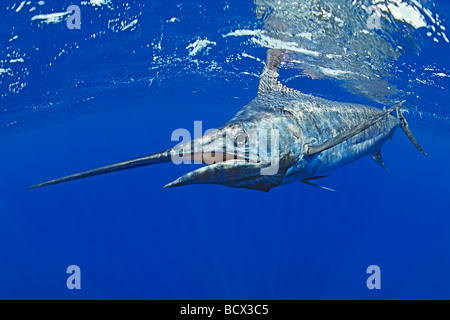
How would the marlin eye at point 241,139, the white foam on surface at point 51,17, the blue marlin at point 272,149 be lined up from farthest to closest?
1. the white foam on surface at point 51,17
2. the marlin eye at point 241,139
3. the blue marlin at point 272,149

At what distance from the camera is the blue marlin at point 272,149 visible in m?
2.71

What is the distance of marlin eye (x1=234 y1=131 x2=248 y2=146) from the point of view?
118 inches

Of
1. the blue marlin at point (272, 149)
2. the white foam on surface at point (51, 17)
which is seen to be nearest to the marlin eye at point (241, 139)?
the blue marlin at point (272, 149)

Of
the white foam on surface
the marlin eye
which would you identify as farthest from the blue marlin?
the white foam on surface

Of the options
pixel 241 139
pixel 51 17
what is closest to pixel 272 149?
pixel 241 139

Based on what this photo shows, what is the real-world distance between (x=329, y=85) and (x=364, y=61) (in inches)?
168

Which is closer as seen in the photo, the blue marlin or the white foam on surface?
the blue marlin

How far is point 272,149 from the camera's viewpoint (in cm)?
306

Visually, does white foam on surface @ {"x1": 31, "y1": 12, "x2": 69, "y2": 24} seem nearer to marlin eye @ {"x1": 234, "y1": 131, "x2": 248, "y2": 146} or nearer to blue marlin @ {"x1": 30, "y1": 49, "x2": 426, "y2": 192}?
blue marlin @ {"x1": 30, "y1": 49, "x2": 426, "y2": 192}

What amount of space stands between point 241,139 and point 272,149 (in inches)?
12.6

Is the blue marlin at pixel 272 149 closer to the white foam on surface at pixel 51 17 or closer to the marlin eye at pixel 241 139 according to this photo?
the marlin eye at pixel 241 139

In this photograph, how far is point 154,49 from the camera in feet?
37.6

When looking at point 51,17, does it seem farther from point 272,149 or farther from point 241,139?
point 272,149
